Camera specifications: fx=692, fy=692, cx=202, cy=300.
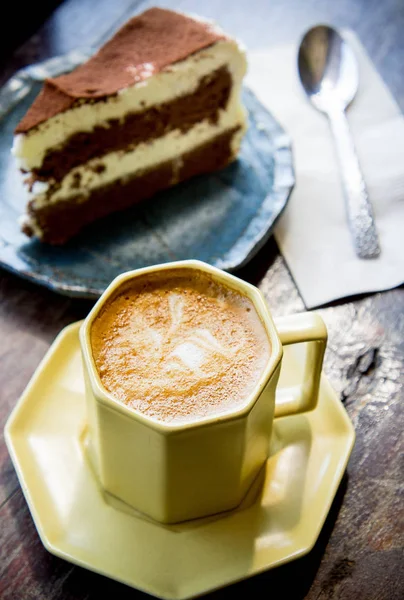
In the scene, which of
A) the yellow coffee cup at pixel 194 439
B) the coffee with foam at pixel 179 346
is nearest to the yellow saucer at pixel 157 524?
the yellow coffee cup at pixel 194 439

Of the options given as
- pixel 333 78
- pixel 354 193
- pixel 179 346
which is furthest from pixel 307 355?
pixel 333 78

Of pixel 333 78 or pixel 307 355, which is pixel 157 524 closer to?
pixel 307 355

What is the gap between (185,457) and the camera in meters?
0.65

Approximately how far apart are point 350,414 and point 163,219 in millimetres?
479

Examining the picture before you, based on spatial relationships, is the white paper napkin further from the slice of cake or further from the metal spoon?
the slice of cake

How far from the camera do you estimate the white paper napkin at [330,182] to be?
1.06 m

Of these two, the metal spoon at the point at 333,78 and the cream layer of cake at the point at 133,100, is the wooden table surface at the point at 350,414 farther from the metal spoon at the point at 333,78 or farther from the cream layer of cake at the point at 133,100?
the cream layer of cake at the point at 133,100

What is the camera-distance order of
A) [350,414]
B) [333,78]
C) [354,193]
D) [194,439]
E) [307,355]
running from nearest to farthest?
1. [194,439]
2. [307,355]
3. [350,414]
4. [354,193]
5. [333,78]

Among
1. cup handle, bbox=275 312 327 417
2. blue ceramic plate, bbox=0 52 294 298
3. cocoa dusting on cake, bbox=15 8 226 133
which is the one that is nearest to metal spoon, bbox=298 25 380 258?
blue ceramic plate, bbox=0 52 294 298

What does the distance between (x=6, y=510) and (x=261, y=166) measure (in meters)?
0.73

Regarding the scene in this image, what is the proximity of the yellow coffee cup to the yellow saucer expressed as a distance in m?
0.02

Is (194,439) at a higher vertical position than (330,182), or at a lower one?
higher

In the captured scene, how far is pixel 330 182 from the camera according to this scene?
47.7 inches

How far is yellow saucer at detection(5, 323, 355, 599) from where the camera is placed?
0.69 metres
